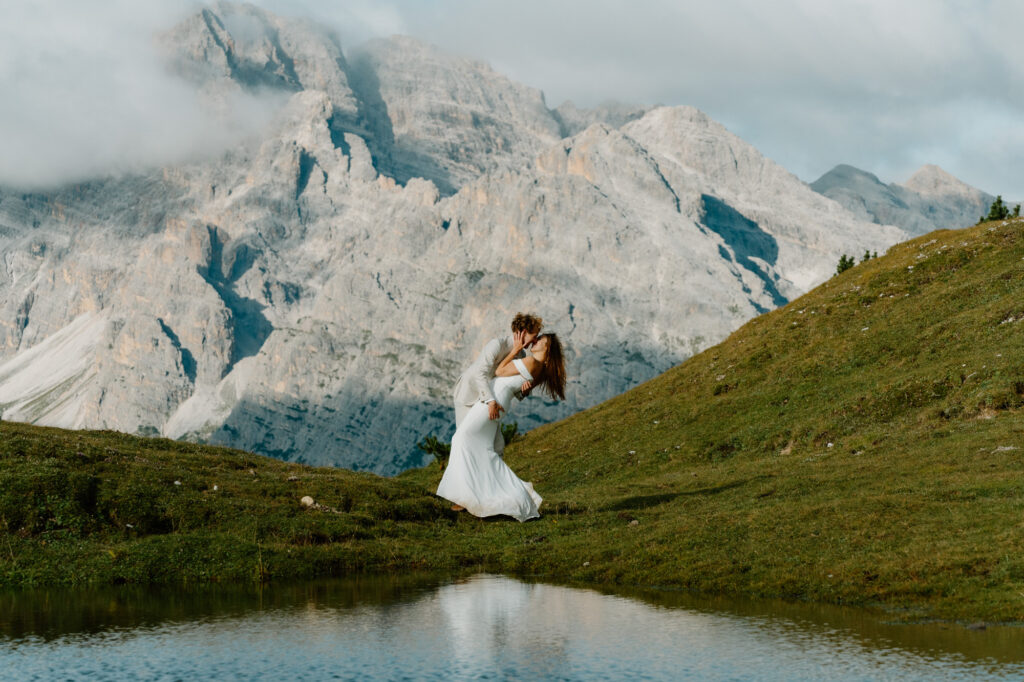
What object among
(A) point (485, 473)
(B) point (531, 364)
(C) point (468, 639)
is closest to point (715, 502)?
(A) point (485, 473)

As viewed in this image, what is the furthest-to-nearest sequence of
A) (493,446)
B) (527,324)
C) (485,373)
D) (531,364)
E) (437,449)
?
(437,449) → (493,446) → (531,364) → (527,324) → (485,373)

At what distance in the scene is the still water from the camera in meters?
13.4

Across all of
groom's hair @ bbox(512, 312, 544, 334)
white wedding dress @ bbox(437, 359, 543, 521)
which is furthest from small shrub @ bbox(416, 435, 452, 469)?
groom's hair @ bbox(512, 312, 544, 334)

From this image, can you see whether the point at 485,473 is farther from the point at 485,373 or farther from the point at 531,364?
the point at 531,364

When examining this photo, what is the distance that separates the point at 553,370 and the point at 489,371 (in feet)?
6.49

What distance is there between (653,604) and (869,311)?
45.1 meters

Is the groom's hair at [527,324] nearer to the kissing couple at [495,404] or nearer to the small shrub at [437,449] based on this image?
the kissing couple at [495,404]

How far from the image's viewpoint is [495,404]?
27.6 meters

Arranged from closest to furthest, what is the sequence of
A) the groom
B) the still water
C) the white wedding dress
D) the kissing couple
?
the still water, the groom, the kissing couple, the white wedding dress

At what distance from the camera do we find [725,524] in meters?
25.5

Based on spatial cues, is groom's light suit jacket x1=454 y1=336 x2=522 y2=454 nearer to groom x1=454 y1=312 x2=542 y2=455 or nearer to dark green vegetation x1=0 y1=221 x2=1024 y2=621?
groom x1=454 y1=312 x2=542 y2=455

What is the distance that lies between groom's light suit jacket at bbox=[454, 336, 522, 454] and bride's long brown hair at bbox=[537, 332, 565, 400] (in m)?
1.28

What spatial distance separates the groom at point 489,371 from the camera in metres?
27.8

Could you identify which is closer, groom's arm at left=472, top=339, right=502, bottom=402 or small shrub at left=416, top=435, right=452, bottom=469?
groom's arm at left=472, top=339, right=502, bottom=402
